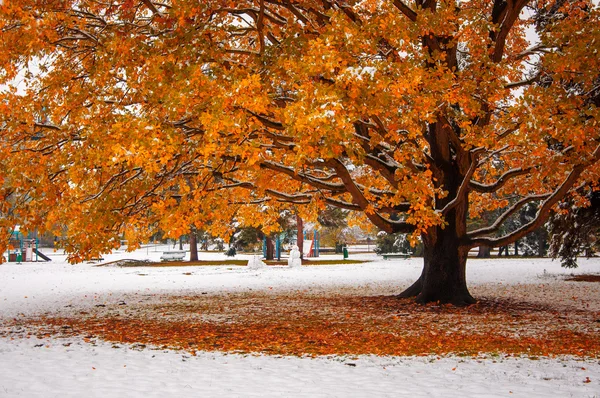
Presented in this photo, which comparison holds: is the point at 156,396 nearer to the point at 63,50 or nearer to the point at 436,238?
the point at 63,50

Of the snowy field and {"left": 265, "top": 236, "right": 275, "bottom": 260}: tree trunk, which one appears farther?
{"left": 265, "top": 236, "right": 275, "bottom": 260}: tree trunk

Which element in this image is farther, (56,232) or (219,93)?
(56,232)

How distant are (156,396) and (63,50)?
30.0ft

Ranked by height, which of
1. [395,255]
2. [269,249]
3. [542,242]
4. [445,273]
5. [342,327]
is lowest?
[342,327]

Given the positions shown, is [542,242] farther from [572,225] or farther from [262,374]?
[262,374]

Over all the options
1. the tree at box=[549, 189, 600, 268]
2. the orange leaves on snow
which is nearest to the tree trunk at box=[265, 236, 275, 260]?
the tree at box=[549, 189, 600, 268]

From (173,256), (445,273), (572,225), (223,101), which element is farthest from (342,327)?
(173,256)

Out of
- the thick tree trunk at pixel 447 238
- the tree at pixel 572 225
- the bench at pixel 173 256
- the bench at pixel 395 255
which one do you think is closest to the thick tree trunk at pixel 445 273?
the thick tree trunk at pixel 447 238

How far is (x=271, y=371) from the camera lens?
7.29 metres

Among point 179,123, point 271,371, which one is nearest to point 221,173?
point 179,123

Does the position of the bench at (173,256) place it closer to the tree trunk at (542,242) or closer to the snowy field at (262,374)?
the tree trunk at (542,242)

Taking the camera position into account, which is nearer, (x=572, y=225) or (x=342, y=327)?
(x=342, y=327)

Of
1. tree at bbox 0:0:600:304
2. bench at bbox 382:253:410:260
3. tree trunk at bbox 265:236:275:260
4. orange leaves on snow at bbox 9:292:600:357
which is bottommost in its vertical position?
orange leaves on snow at bbox 9:292:600:357

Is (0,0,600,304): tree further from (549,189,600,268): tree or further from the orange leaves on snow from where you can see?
(549,189,600,268): tree
